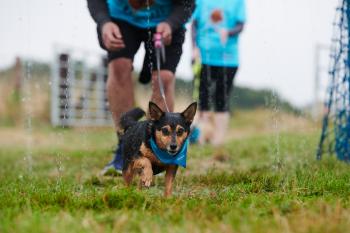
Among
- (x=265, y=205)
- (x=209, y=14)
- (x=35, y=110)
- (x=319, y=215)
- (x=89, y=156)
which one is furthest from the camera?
(x=35, y=110)

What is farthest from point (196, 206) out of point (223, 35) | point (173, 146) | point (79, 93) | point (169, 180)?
point (79, 93)

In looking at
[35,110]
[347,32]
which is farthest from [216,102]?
[35,110]

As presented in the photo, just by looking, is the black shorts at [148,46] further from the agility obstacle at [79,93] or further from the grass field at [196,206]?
the agility obstacle at [79,93]

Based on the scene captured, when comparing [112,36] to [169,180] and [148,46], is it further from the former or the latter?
[169,180]

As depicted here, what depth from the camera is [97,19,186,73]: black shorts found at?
450 cm

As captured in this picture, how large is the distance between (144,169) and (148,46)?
1.66 metres

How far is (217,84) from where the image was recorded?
314 inches

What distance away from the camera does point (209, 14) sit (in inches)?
312

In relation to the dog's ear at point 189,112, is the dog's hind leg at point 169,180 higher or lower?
lower

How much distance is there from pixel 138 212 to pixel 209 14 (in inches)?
222

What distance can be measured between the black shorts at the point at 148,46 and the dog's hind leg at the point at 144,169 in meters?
1.31

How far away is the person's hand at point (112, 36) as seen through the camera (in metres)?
4.21

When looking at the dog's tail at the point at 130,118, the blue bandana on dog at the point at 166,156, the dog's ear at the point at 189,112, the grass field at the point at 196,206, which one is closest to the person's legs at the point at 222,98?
the grass field at the point at 196,206

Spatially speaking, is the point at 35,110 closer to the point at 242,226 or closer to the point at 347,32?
the point at 347,32
